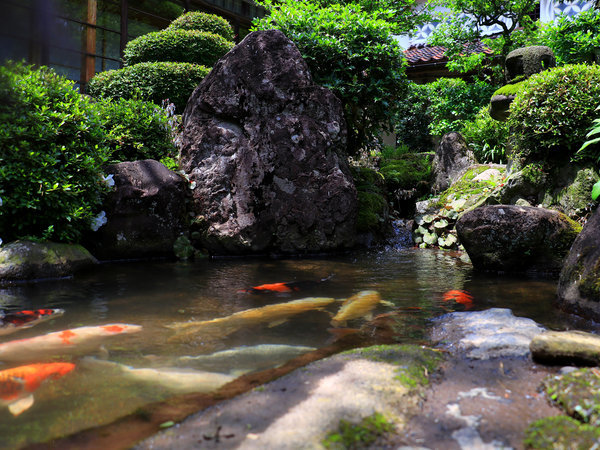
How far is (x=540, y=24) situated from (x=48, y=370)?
14.6 m

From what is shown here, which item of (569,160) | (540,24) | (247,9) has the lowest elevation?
(569,160)

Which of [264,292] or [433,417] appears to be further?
[264,292]

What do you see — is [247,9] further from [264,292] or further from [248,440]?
[248,440]

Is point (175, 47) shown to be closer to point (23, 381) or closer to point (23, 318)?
point (23, 318)

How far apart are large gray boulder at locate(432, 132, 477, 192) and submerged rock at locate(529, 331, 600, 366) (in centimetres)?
861

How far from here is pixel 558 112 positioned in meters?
6.41

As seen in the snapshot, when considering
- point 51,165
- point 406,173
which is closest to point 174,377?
point 51,165

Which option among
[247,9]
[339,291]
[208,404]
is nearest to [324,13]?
[339,291]

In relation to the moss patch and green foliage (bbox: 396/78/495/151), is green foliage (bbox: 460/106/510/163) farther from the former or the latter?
the moss patch

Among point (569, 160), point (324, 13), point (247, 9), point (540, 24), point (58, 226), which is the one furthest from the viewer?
point (247, 9)

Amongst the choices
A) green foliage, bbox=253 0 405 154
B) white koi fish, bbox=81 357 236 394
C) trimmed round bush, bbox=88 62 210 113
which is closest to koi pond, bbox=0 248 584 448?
white koi fish, bbox=81 357 236 394

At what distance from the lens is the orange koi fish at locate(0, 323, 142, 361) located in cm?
256

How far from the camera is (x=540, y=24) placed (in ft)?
40.2

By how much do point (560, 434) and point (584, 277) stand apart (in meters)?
2.40
